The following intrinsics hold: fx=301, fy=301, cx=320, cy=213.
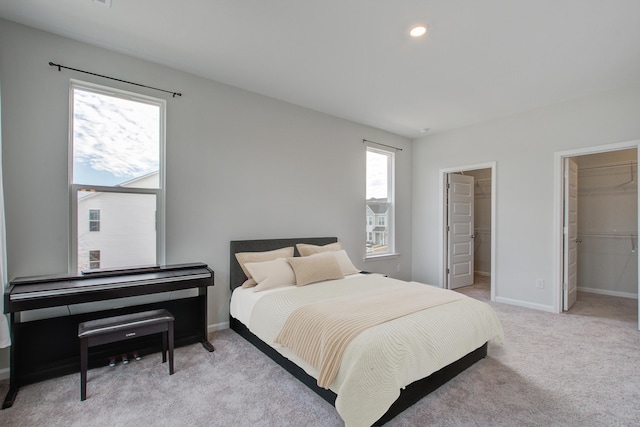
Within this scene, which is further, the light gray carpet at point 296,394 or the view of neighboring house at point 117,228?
the view of neighboring house at point 117,228

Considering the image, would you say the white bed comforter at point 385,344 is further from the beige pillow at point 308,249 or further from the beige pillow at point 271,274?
the beige pillow at point 308,249

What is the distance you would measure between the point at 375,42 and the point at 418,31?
350 millimetres

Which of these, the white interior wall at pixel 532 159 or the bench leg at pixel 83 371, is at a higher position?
the white interior wall at pixel 532 159

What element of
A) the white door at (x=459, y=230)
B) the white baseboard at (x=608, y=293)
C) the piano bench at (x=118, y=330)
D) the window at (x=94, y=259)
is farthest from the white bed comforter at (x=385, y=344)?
the white baseboard at (x=608, y=293)

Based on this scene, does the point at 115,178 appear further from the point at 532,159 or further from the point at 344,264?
the point at 532,159

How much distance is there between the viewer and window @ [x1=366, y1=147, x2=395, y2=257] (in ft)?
16.1

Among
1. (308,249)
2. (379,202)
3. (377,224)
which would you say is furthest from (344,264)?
(379,202)

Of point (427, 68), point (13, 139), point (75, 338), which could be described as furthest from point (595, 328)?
point (13, 139)

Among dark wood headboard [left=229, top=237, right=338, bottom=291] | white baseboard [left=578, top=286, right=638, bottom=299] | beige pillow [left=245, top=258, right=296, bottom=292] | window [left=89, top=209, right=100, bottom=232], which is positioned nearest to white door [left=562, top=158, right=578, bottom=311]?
white baseboard [left=578, top=286, right=638, bottom=299]

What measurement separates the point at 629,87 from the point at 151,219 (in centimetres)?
530

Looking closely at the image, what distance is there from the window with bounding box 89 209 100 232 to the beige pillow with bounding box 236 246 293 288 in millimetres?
1292

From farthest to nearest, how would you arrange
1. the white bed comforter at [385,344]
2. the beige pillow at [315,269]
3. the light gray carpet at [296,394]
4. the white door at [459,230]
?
the white door at [459,230], the beige pillow at [315,269], the light gray carpet at [296,394], the white bed comforter at [385,344]

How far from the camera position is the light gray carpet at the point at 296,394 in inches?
72.1

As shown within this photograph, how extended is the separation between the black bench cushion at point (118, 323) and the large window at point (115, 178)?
65 cm
